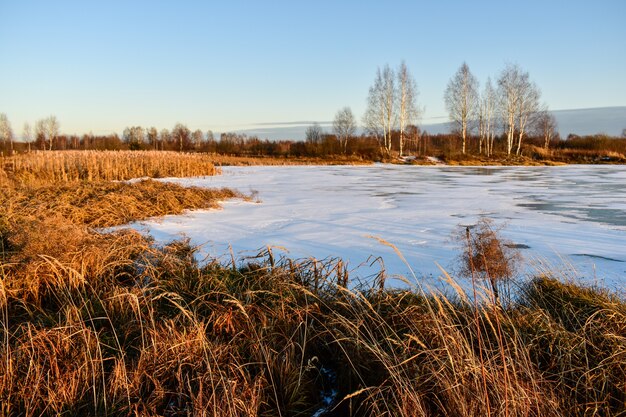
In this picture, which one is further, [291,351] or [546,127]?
[546,127]

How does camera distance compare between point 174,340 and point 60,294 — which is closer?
point 174,340

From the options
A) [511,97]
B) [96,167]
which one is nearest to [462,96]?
[511,97]

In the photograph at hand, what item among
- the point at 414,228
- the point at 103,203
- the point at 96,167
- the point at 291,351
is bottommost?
the point at 291,351

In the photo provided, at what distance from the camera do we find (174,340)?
2.44 meters

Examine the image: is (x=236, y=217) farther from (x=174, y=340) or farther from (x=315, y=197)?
(x=174, y=340)

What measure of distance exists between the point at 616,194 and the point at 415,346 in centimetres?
1127

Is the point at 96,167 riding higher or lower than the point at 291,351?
higher

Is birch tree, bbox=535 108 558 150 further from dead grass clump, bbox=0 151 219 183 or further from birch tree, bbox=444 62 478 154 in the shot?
dead grass clump, bbox=0 151 219 183

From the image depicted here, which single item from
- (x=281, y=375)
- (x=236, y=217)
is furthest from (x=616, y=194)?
(x=281, y=375)

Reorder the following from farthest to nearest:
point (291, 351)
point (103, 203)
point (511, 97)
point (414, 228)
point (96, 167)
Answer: point (511, 97) → point (96, 167) → point (103, 203) → point (414, 228) → point (291, 351)

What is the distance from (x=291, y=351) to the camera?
101 inches

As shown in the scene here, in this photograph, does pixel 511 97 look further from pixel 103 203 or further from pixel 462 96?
pixel 103 203

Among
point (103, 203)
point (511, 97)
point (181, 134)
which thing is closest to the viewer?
point (103, 203)

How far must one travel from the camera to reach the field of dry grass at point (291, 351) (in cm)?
213
